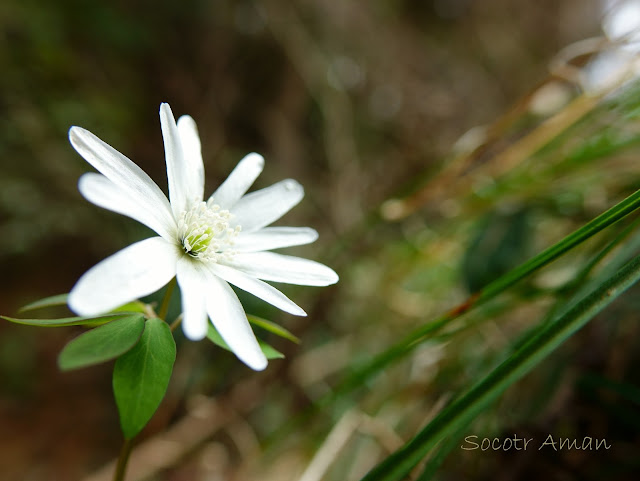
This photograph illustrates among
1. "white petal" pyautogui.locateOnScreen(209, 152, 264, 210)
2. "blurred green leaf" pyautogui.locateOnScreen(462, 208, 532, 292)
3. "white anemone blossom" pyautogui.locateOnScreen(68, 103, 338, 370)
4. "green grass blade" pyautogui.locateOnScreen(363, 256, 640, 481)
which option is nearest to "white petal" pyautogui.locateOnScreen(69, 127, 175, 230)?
"white anemone blossom" pyautogui.locateOnScreen(68, 103, 338, 370)

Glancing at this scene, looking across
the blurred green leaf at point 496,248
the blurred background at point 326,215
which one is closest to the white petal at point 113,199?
the blurred background at point 326,215

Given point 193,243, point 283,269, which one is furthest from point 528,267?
point 193,243

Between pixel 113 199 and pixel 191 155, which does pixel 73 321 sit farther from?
pixel 191 155

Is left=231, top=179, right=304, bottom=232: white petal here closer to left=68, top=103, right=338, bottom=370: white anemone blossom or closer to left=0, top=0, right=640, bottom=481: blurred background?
left=68, top=103, right=338, bottom=370: white anemone blossom

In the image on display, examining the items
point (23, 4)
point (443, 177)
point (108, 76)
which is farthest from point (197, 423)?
point (23, 4)

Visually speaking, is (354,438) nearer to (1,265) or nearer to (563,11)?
(1,265)
